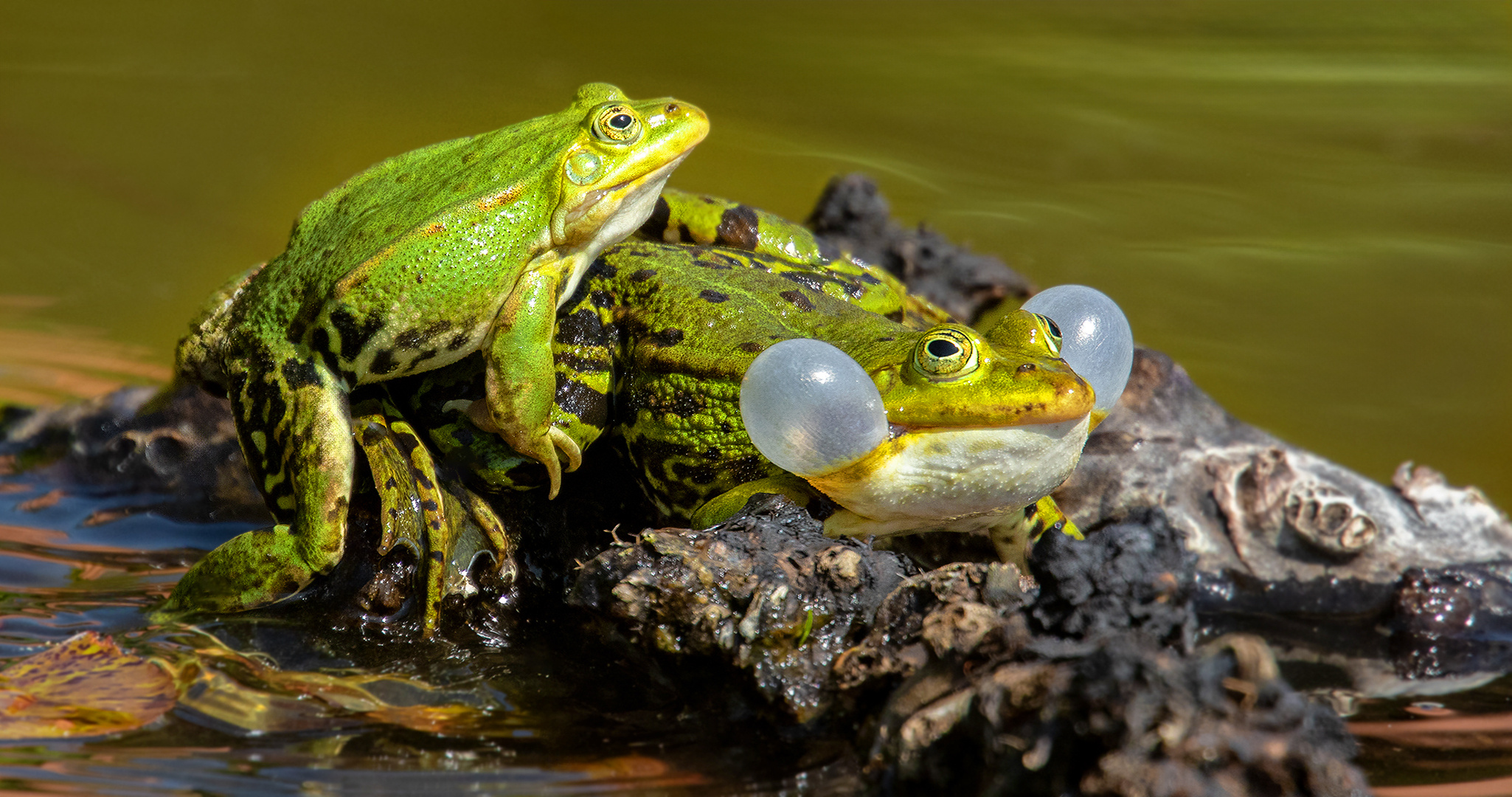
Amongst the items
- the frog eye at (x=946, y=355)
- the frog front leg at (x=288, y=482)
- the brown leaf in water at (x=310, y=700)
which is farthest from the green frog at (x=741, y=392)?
the brown leaf in water at (x=310, y=700)

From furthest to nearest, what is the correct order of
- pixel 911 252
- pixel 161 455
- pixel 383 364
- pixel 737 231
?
pixel 911 252 < pixel 161 455 < pixel 737 231 < pixel 383 364

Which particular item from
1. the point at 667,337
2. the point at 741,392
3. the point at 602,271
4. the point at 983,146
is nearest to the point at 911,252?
the point at 602,271

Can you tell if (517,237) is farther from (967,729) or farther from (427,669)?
(967,729)

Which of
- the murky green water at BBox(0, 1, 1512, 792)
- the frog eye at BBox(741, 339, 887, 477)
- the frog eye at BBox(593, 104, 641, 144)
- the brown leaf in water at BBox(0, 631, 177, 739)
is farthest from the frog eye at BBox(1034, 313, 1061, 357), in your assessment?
the murky green water at BBox(0, 1, 1512, 792)

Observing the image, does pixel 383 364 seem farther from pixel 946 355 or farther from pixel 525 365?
pixel 946 355

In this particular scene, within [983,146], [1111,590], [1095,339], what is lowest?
[1111,590]

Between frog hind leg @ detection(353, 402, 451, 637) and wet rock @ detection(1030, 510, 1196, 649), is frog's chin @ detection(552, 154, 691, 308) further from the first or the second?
wet rock @ detection(1030, 510, 1196, 649)

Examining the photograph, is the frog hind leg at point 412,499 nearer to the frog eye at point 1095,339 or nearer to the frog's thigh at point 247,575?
the frog's thigh at point 247,575
